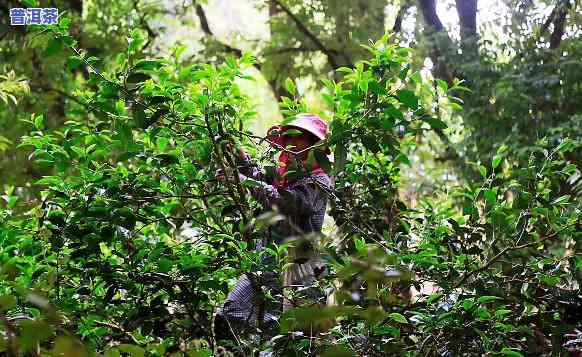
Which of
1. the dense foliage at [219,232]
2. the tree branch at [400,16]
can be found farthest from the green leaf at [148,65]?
the tree branch at [400,16]

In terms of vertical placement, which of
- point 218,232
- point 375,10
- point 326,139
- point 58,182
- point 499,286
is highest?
point 375,10

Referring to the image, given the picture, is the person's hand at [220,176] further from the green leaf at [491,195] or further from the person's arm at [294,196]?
the green leaf at [491,195]

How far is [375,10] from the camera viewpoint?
659cm

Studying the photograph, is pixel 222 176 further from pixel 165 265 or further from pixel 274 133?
pixel 165 265

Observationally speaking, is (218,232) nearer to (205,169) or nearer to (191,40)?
(205,169)

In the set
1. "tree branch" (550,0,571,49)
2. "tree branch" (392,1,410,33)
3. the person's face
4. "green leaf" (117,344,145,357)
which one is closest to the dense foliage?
the person's face

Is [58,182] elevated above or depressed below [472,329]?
above

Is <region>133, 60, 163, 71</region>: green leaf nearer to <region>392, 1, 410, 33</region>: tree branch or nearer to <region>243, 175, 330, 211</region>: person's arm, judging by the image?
<region>243, 175, 330, 211</region>: person's arm

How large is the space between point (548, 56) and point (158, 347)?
15.6 ft

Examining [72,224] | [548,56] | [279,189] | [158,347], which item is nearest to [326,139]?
[279,189]

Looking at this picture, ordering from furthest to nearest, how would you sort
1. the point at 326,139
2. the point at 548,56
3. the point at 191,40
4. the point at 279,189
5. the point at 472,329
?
the point at 191,40
the point at 548,56
the point at 279,189
the point at 326,139
the point at 472,329

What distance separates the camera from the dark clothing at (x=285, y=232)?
1882 mm

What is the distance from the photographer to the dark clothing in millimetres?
1882

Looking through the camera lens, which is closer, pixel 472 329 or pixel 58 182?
pixel 472 329
